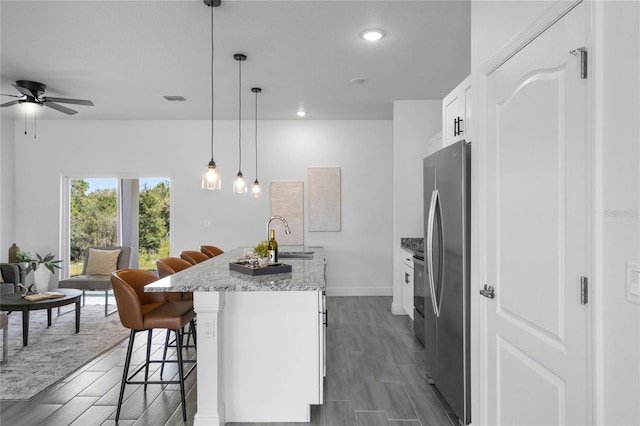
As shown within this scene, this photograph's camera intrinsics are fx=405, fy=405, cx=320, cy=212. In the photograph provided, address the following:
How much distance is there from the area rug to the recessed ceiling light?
147 inches

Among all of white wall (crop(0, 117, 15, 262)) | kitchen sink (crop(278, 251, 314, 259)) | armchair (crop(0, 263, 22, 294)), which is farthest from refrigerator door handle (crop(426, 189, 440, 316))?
white wall (crop(0, 117, 15, 262))

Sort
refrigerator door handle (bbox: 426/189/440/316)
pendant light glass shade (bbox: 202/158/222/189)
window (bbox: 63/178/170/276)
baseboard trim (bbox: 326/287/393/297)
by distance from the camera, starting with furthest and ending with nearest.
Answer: window (bbox: 63/178/170/276), baseboard trim (bbox: 326/287/393/297), pendant light glass shade (bbox: 202/158/222/189), refrigerator door handle (bbox: 426/189/440/316)

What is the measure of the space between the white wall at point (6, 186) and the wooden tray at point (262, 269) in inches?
212

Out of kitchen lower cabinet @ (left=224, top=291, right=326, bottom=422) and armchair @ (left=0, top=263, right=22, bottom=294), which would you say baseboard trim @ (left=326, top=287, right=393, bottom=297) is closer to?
kitchen lower cabinet @ (left=224, top=291, right=326, bottom=422)

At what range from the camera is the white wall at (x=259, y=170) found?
6.57 meters

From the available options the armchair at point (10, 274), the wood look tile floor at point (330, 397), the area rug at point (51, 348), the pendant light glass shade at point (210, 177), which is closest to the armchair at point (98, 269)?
the area rug at point (51, 348)

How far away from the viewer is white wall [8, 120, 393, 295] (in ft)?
21.5

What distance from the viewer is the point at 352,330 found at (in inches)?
181
